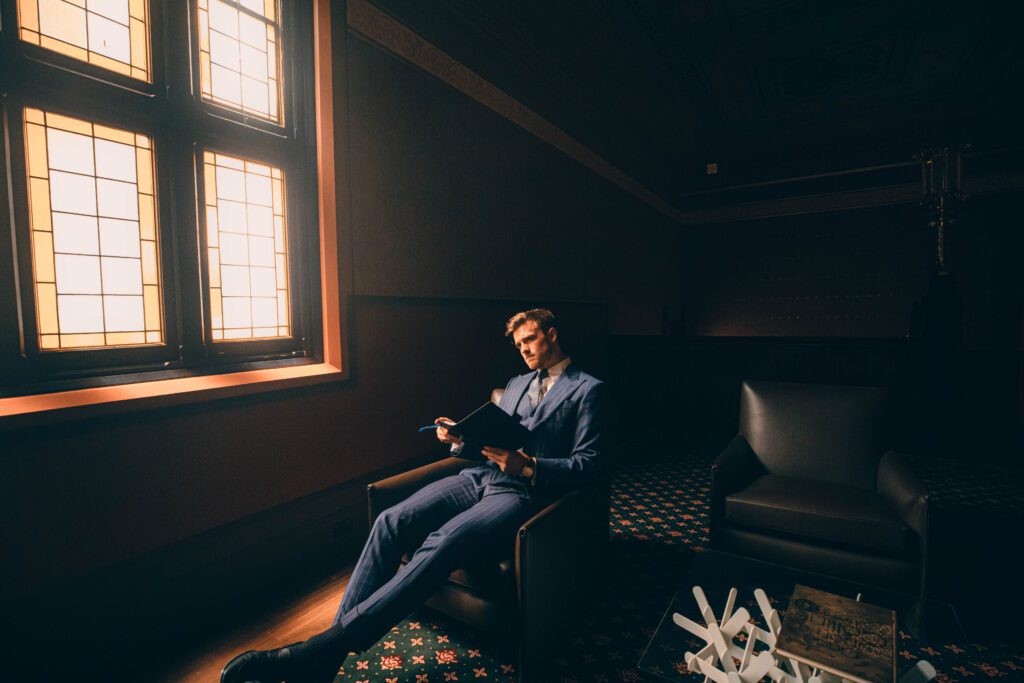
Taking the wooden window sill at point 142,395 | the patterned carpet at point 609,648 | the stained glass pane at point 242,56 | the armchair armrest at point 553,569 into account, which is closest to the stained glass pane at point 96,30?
the stained glass pane at point 242,56

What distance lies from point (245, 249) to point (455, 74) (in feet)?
6.70

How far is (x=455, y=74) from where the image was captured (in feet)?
12.0

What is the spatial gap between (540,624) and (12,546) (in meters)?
1.82

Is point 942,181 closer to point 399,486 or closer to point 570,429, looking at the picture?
point 570,429

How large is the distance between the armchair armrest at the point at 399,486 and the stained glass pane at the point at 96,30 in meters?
→ 2.02

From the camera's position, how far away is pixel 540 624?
1.78 m

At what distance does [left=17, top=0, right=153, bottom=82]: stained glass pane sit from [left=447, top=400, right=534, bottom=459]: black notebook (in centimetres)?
203

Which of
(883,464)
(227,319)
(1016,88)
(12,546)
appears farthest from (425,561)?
(1016,88)

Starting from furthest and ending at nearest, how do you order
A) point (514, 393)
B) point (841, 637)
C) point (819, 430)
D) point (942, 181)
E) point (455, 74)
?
point (942, 181)
point (455, 74)
point (819, 430)
point (514, 393)
point (841, 637)

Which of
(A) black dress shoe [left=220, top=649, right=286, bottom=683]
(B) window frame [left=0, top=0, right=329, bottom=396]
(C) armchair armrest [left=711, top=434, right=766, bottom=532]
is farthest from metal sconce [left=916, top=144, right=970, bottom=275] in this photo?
(A) black dress shoe [left=220, top=649, right=286, bottom=683]

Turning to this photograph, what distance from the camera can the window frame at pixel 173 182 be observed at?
1.82m

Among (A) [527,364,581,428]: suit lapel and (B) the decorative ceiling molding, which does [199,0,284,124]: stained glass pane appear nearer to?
(B) the decorative ceiling molding

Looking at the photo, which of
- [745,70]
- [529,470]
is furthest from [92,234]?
[745,70]

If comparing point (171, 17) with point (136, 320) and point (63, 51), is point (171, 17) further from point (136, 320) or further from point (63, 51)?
point (136, 320)
